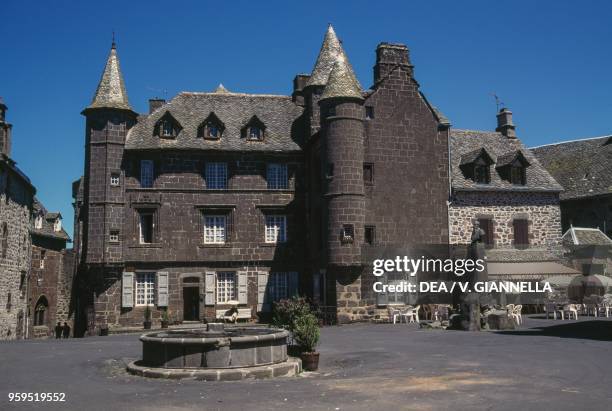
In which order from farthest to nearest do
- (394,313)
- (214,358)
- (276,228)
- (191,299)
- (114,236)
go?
(276,228)
(191,299)
(114,236)
(394,313)
(214,358)

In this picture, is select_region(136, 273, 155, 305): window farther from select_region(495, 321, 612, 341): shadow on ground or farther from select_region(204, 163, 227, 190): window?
select_region(495, 321, 612, 341): shadow on ground

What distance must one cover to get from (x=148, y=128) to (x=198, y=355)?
2054cm

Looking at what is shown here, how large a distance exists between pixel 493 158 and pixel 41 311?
98.4 ft

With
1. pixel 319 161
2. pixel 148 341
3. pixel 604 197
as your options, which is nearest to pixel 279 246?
pixel 319 161

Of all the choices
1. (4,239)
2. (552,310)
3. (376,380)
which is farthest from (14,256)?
(552,310)

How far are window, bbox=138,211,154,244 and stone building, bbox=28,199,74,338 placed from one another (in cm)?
1194

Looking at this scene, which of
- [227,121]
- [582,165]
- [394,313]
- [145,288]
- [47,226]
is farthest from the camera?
[47,226]

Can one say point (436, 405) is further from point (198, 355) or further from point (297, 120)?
point (297, 120)

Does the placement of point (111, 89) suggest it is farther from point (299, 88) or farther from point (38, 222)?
point (38, 222)

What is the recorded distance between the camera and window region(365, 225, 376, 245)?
29.6 metres

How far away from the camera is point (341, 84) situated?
95.9 ft

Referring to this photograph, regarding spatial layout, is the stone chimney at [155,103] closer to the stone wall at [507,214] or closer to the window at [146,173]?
the window at [146,173]

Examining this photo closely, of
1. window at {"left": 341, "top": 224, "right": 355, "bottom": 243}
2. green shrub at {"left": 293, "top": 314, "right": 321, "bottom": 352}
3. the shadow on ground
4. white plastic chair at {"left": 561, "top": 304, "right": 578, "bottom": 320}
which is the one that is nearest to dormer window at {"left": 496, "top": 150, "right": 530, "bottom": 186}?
white plastic chair at {"left": 561, "top": 304, "right": 578, "bottom": 320}

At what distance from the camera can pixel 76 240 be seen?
38.8m
